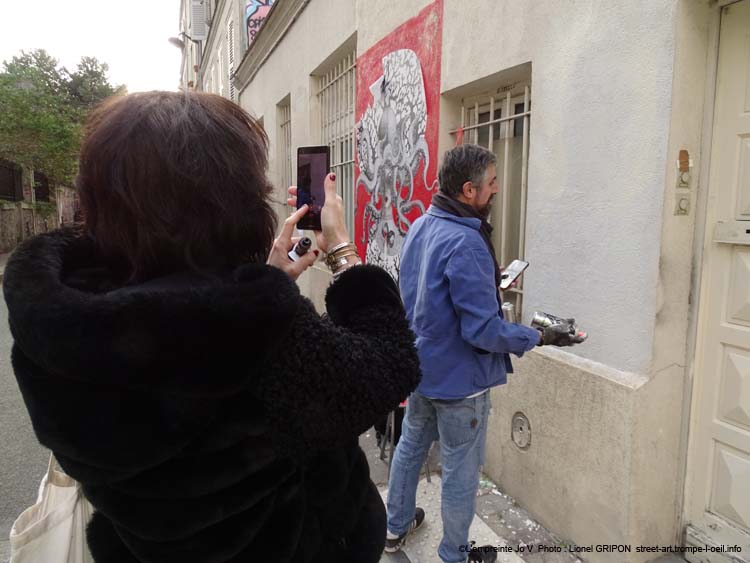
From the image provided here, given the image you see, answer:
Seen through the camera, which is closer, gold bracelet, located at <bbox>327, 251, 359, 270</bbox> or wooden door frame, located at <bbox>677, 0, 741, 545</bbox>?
gold bracelet, located at <bbox>327, 251, 359, 270</bbox>

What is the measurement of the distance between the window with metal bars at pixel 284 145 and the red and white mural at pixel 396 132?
4.27m

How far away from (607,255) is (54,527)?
2351 millimetres

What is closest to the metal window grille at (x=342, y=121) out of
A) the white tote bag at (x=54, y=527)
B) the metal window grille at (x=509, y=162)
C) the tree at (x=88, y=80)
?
the metal window grille at (x=509, y=162)

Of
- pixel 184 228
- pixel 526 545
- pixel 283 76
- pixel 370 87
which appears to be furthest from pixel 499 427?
pixel 283 76

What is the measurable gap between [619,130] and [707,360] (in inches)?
43.1

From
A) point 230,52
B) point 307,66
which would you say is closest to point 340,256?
point 307,66

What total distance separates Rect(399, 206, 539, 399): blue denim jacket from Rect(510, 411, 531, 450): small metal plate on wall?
702 millimetres

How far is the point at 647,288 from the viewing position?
2.27 m

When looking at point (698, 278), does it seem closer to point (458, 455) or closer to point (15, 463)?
point (458, 455)

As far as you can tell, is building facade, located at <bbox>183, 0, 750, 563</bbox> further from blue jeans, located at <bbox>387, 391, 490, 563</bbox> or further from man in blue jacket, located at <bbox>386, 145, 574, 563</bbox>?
blue jeans, located at <bbox>387, 391, 490, 563</bbox>

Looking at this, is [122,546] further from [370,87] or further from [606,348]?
[370,87]

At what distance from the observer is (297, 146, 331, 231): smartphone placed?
57.6 inches

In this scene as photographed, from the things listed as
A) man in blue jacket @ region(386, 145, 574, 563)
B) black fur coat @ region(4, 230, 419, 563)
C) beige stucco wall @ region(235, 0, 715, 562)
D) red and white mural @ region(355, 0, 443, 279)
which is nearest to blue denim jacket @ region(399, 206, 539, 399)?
man in blue jacket @ region(386, 145, 574, 563)

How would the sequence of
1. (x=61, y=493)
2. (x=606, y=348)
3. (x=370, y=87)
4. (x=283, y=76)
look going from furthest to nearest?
(x=283, y=76)
(x=370, y=87)
(x=606, y=348)
(x=61, y=493)
